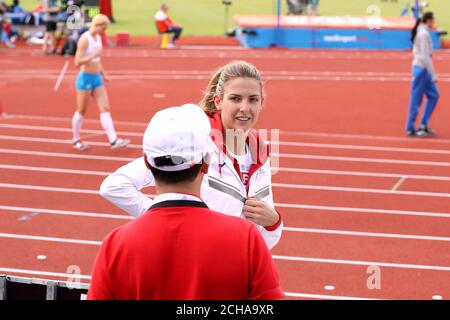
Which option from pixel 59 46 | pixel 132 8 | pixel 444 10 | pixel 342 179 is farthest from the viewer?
pixel 132 8

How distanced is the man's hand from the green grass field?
1026 inches

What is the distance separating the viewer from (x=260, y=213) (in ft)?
11.4

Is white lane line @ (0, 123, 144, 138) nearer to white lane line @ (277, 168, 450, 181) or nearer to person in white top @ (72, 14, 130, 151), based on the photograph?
person in white top @ (72, 14, 130, 151)

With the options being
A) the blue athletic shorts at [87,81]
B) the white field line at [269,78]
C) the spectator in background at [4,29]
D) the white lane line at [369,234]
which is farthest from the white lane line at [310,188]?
the spectator in background at [4,29]

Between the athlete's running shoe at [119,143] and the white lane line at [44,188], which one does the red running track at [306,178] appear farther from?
the athlete's running shoe at [119,143]

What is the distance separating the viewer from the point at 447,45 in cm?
2559

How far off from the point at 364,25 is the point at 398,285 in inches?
783

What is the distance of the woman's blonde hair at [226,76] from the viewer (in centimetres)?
377

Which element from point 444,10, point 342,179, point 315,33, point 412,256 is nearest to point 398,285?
point 412,256

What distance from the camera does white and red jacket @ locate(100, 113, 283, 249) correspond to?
3.48 m

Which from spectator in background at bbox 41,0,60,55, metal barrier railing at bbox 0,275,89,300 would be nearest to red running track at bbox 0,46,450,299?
metal barrier railing at bbox 0,275,89,300

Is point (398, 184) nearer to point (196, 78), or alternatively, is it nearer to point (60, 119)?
point (60, 119)
